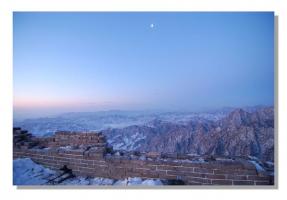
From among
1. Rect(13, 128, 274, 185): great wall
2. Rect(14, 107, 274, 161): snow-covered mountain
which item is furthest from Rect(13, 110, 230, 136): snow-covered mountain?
Rect(13, 128, 274, 185): great wall

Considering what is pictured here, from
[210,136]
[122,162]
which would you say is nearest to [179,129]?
[210,136]

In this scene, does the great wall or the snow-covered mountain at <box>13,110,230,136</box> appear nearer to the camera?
the great wall

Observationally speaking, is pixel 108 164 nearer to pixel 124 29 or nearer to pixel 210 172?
pixel 210 172

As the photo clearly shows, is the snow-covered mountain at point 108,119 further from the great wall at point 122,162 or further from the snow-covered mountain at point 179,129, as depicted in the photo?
the great wall at point 122,162

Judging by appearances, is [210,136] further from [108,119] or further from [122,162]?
[108,119]

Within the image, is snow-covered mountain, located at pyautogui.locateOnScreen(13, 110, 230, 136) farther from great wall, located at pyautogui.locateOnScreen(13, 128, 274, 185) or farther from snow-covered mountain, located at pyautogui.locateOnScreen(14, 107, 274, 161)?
great wall, located at pyautogui.locateOnScreen(13, 128, 274, 185)
